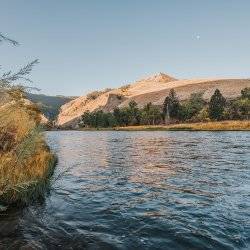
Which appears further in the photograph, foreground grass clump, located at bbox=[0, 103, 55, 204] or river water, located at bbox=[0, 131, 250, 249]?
foreground grass clump, located at bbox=[0, 103, 55, 204]

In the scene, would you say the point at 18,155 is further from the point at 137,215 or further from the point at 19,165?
the point at 137,215

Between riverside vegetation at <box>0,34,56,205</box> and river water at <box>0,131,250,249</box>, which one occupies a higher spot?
riverside vegetation at <box>0,34,56,205</box>

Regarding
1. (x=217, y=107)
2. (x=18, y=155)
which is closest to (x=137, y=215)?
(x=18, y=155)

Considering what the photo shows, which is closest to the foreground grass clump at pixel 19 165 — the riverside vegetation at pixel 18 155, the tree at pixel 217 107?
the riverside vegetation at pixel 18 155

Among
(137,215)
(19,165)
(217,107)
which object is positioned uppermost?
(217,107)

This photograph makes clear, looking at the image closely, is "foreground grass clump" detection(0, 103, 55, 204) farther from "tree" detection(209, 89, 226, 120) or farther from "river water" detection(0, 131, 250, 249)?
"tree" detection(209, 89, 226, 120)

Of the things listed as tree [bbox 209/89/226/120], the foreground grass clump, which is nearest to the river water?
the foreground grass clump

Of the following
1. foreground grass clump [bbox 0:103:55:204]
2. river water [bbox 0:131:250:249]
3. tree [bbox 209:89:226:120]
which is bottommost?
river water [bbox 0:131:250:249]

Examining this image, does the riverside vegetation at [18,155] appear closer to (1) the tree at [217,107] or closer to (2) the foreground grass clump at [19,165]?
(2) the foreground grass clump at [19,165]

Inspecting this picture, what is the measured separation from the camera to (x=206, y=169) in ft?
96.0

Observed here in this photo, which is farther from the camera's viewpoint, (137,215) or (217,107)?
(217,107)

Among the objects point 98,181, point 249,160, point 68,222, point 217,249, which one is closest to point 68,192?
point 98,181

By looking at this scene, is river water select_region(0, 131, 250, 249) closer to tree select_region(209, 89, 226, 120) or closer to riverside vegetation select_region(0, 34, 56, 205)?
riverside vegetation select_region(0, 34, 56, 205)

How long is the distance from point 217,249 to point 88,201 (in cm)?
804
